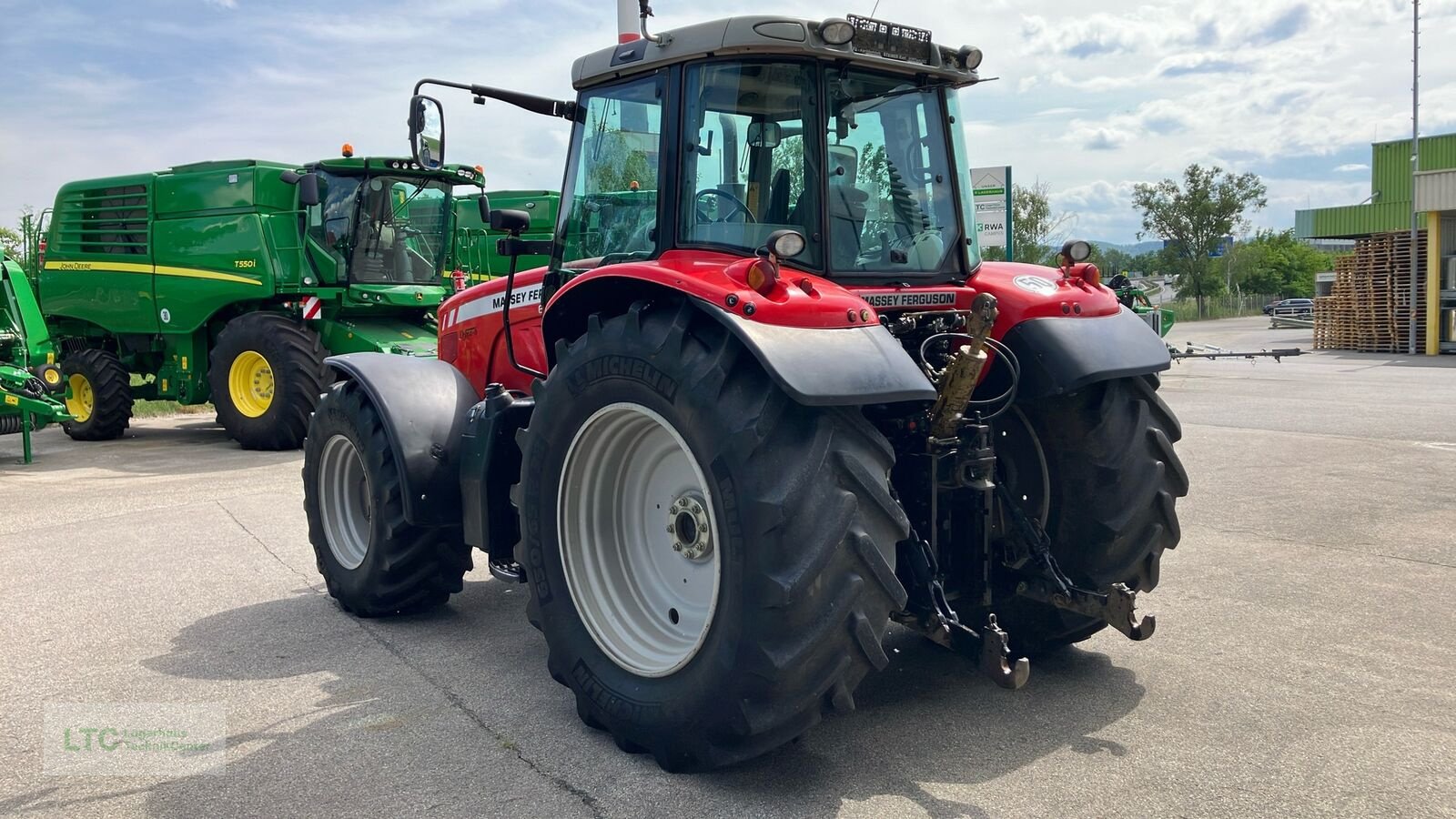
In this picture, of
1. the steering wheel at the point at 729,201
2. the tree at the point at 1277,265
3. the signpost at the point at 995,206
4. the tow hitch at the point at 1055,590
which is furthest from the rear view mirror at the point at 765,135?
the tree at the point at 1277,265

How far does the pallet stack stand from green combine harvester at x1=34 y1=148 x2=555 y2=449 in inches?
979

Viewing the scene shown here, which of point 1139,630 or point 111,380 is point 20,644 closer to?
point 1139,630

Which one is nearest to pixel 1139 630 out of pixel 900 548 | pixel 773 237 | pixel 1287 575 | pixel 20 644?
pixel 900 548

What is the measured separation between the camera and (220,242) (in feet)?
44.6

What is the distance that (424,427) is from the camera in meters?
5.29

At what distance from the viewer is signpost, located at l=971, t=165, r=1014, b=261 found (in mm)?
12531

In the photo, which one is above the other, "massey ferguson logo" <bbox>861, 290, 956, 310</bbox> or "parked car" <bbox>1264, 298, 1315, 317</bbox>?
"parked car" <bbox>1264, 298, 1315, 317</bbox>

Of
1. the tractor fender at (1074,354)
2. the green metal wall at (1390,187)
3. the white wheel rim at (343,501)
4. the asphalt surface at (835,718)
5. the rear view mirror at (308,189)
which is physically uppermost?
the green metal wall at (1390,187)

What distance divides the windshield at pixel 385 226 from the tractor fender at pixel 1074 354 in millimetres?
10821

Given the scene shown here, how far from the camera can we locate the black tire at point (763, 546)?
336 cm

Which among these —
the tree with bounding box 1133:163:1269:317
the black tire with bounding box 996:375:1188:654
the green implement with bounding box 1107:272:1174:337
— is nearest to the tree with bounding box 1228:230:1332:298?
the tree with bounding box 1133:163:1269:317

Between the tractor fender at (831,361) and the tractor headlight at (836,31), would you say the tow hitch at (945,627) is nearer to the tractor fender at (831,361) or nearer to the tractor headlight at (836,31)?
the tractor fender at (831,361)

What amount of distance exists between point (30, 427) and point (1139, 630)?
40.1 ft

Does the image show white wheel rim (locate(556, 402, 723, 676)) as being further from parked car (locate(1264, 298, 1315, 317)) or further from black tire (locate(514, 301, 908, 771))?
parked car (locate(1264, 298, 1315, 317))
